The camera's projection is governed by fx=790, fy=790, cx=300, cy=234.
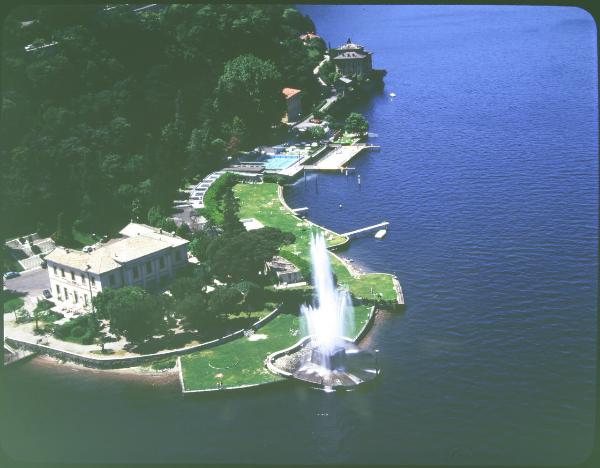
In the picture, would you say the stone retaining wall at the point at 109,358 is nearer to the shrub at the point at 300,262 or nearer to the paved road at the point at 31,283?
the paved road at the point at 31,283

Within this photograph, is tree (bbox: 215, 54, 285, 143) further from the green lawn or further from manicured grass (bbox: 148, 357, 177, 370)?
manicured grass (bbox: 148, 357, 177, 370)

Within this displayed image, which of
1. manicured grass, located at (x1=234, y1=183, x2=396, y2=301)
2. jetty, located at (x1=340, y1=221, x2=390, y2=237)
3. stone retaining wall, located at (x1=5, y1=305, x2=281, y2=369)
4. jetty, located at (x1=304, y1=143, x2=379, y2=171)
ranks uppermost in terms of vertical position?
stone retaining wall, located at (x1=5, y1=305, x2=281, y2=369)

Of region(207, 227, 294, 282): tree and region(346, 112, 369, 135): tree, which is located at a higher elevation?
region(207, 227, 294, 282): tree

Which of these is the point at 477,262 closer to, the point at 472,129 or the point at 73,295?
the point at 73,295

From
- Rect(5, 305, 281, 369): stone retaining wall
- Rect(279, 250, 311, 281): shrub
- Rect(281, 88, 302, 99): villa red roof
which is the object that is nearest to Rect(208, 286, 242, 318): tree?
Rect(5, 305, 281, 369): stone retaining wall

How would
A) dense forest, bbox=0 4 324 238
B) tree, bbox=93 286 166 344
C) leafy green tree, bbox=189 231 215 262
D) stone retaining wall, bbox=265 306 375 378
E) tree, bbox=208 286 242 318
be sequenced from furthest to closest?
dense forest, bbox=0 4 324 238 < leafy green tree, bbox=189 231 215 262 < tree, bbox=208 286 242 318 < tree, bbox=93 286 166 344 < stone retaining wall, bbox=265 306 375 378

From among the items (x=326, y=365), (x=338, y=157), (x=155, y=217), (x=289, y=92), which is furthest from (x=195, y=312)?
(x=289, y=92)

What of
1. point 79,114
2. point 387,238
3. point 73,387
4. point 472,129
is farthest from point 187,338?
point 472,129

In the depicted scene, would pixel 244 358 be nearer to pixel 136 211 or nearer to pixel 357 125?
pixel 136 211
